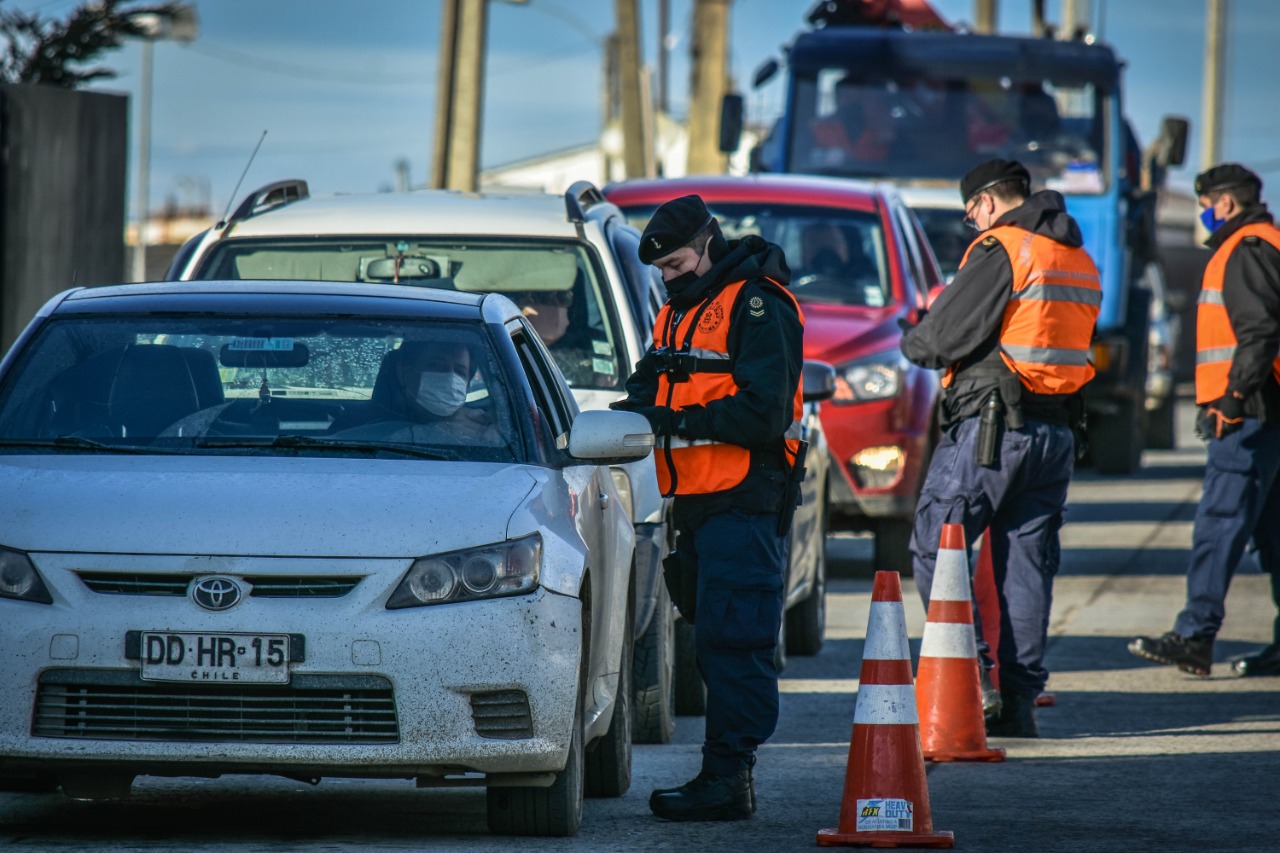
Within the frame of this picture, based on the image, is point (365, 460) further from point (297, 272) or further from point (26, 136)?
point (26, 136)

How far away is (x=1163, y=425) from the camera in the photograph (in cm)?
2709

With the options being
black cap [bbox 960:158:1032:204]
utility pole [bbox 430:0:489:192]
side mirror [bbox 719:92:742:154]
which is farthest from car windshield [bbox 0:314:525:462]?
utility pole [bbox 430:0:489:192]

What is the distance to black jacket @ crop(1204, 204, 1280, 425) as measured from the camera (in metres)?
10.2

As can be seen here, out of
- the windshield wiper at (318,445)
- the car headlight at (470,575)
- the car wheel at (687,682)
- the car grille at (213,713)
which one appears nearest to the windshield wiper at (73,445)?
the windshield wiper at (318,445)

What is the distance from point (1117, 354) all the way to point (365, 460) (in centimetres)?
1458

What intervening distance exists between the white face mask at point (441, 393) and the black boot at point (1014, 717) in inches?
115

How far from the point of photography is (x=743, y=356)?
266 inches

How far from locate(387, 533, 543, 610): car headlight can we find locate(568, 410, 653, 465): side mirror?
54 cm

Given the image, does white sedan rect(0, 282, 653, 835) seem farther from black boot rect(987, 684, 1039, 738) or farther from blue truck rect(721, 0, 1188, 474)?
blue truck rect(721, 0, 1188, 474)

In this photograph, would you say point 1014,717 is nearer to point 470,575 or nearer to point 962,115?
point 470,575

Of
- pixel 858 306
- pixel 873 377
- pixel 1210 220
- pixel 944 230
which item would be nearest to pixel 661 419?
pixel 1210 220

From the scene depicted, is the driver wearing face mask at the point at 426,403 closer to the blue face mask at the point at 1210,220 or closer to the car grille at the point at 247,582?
the car grille at the point at 247,582

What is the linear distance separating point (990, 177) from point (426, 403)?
3108mm

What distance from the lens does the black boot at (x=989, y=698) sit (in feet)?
28.3
